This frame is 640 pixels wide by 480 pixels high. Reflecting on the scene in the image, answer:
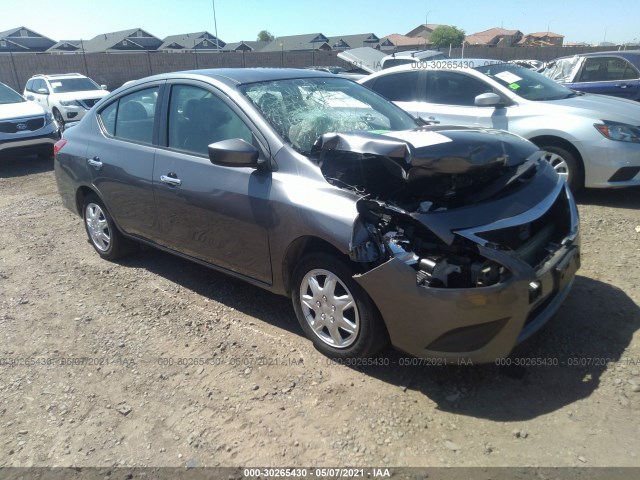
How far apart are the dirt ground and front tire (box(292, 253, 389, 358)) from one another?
0.17 meters

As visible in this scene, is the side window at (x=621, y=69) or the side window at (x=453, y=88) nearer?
the side window at (x=453, y=88)

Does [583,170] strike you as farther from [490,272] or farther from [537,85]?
[490,272]

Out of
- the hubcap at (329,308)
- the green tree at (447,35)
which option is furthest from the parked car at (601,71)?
the green tree at (447,35)

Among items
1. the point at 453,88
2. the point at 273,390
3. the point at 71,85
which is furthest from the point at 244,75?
the point at 71,85

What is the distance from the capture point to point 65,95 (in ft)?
46.2

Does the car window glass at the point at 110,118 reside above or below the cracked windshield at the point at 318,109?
below

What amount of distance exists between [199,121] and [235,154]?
831 millimetres

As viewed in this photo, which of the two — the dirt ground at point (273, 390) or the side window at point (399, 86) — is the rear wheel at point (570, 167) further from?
the side window at point (399, 86)

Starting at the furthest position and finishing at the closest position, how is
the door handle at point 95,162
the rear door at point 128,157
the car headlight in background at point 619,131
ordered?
the car headlight in background at point 619,131 < the door handle at point 95,162 < the rear door at point 128,157

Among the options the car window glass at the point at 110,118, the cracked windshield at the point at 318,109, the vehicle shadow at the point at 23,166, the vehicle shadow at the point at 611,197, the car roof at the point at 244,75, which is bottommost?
the vehicle shadow at the point at 23,166

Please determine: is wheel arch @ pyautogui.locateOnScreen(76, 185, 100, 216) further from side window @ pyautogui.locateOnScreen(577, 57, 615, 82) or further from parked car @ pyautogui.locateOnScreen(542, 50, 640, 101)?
side window @ pyautogui.locateOnScreen(577, 57, 615, 82)

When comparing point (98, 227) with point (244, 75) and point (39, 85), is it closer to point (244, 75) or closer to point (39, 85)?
point (244, 75)

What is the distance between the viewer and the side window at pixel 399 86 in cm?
684

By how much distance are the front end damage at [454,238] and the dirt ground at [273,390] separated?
1.13 ft
